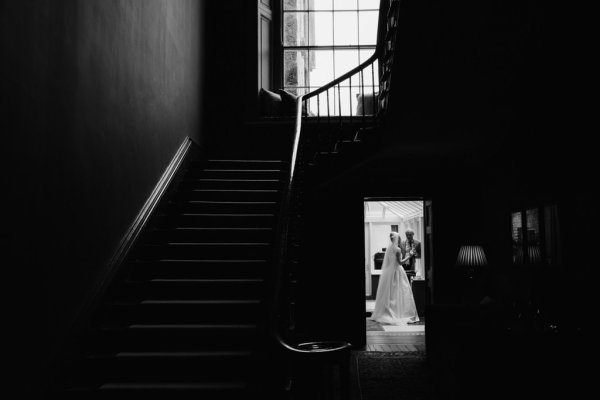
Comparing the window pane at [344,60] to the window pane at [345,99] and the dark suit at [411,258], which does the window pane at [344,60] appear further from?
the dark suit at [411,258]

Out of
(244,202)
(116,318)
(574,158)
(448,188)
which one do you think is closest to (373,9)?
(448,188)

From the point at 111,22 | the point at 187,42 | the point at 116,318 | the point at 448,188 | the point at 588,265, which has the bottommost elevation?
the point at 116,318

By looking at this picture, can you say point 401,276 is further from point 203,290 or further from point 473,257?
point 203,290

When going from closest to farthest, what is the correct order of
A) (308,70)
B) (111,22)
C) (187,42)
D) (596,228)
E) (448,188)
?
(596,228)
(111,22)
(187,42)
(448,188)
(308,70)

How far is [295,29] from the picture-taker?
8680mm

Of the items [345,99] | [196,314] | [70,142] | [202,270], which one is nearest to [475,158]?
[345,99]

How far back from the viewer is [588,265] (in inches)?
150

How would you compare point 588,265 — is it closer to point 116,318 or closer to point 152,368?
point 152,368

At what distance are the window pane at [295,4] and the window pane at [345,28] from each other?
517 millimetres

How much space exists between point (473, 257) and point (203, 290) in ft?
10.4

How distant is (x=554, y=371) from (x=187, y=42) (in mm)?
5121

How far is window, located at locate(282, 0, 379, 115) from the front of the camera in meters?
8.59

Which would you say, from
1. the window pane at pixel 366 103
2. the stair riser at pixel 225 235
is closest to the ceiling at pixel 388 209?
the window pane at pixel 366 103

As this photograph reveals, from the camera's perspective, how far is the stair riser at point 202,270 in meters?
4.34
